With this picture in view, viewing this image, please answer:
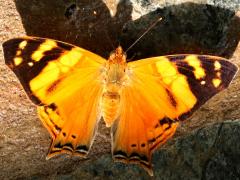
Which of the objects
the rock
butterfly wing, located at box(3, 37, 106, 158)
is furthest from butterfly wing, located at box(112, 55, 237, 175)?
butterfly wing, located at box(3, 37, 106, 158)

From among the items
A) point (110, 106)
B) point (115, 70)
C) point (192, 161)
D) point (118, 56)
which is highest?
point (118, 56)

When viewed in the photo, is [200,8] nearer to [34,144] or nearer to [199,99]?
[199,99]

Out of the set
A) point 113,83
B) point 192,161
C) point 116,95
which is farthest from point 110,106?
point 192,161

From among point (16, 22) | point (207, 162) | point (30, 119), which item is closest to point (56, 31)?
point (16, 22)

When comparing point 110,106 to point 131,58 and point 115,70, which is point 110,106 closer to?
point 115,70

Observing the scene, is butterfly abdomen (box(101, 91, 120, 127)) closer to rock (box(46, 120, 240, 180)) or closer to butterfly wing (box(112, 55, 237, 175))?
butterfly wing (box(112, 55, 237, 175))

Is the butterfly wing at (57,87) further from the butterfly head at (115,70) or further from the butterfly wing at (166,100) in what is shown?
the butterfly wing at (166,100)

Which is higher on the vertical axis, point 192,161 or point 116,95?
point 116,95

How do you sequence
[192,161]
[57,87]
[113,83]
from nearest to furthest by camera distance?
[192,161], [57,87], [113,83]
